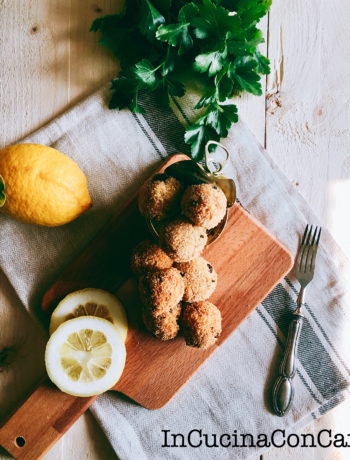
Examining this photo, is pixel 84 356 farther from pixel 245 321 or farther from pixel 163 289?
pixel 245 321

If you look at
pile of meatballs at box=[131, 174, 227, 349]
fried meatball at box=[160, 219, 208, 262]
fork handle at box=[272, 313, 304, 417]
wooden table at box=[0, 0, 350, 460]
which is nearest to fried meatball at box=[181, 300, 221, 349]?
pile of meatballs at box=[131, 174, 227, 349]

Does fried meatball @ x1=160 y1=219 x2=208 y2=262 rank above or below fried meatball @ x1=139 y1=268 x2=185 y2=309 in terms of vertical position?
above

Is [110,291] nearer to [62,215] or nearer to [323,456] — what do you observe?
[62,215]

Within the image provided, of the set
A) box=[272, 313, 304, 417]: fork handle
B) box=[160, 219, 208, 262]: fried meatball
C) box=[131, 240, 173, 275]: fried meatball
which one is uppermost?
box=[160, 219, 208, 262]: fried meatball

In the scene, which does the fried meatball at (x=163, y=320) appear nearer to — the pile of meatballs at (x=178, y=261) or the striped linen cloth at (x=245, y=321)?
the pile of meatballs at (x=178, y=261)

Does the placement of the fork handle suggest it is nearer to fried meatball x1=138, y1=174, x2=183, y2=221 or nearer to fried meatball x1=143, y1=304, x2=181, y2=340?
fried meatball x1=143, y1=304, x2=181, y2=340

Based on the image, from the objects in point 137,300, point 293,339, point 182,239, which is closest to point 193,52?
point 182,239

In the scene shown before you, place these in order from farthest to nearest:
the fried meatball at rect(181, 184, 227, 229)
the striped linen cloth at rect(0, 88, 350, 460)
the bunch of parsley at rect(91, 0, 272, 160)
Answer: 1. the striped linen cloth at rect(0, 88, 350, 460)
2. the bunch of parsley at rect(91, 0, 272, 160)
3. the fried meatball at rect(181, 184, 227, 229)
